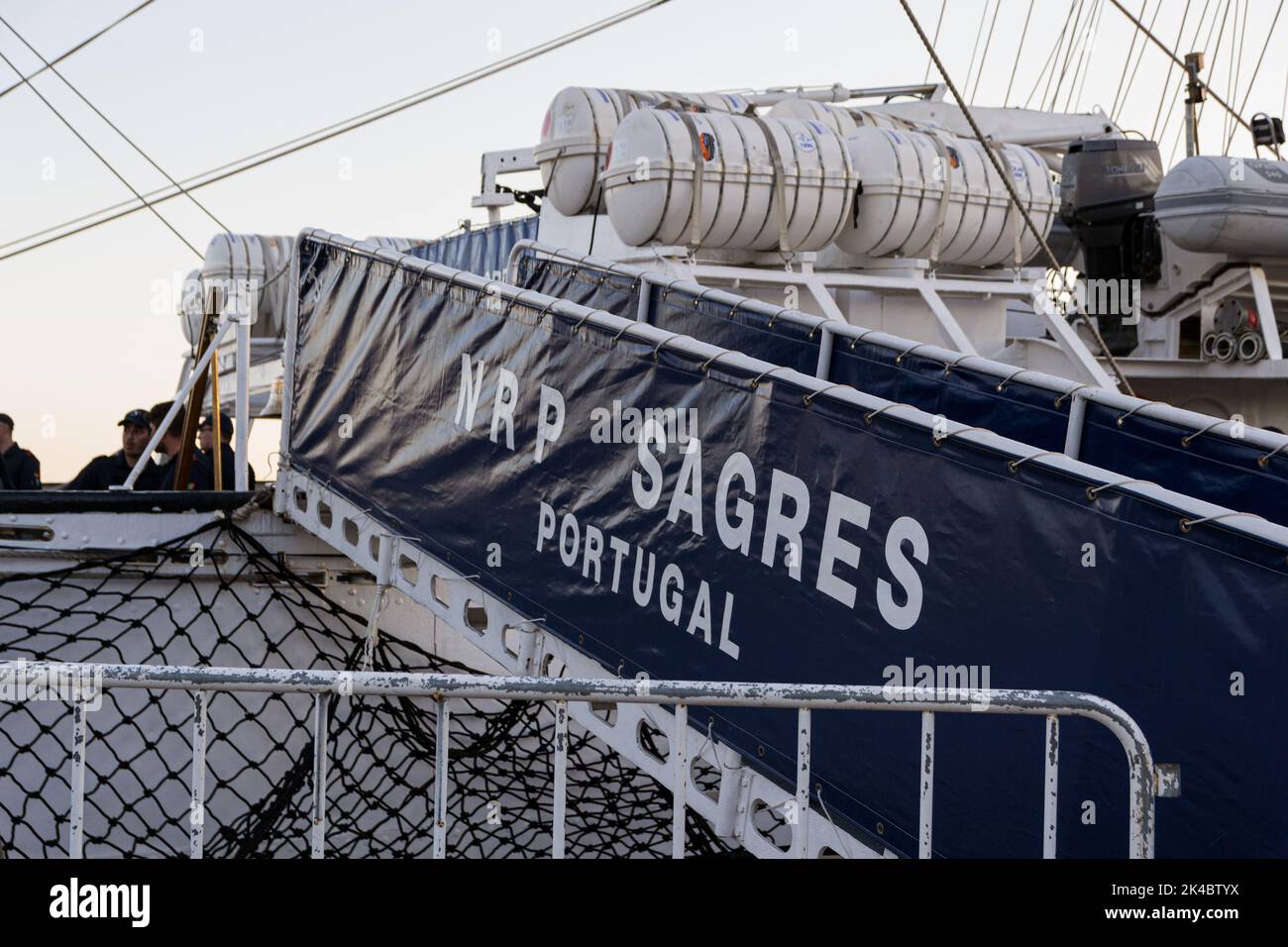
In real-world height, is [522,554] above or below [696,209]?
below

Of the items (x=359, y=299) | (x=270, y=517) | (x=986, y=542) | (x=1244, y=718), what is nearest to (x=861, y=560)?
(x=986, y=542)

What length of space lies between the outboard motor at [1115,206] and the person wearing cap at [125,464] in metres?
8.97

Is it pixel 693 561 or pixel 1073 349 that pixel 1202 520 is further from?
pixel 1073 349

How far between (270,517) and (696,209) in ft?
10.5

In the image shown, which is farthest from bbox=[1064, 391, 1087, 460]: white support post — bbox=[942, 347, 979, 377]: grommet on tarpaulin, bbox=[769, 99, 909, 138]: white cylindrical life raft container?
bbox=[769, 99, 909, 138]: white cylindrical life raft container

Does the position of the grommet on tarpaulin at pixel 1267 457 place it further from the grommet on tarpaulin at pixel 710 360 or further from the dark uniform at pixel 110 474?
the dark uniform at pixel 110 474

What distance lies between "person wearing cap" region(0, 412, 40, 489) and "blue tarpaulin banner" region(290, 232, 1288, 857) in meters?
3.91

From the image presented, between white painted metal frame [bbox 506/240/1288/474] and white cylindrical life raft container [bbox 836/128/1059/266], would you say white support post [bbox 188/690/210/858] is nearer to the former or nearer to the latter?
white painted metal frame [bbox 506/240/1288/474]

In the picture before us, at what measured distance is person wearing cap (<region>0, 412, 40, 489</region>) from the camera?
10156 mm

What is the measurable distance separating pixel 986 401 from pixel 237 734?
4.32 metres
